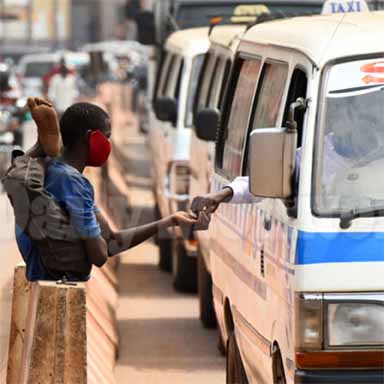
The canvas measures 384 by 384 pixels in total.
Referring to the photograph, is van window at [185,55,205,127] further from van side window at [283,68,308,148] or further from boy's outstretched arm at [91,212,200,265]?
boy's outstretched arm at [91,212,200,265]

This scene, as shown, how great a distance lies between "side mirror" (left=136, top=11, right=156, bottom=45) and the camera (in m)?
20.6

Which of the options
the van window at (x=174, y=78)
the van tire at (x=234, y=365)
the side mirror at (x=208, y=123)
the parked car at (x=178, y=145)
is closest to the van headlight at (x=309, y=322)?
the van tire at (x=234, y=365)

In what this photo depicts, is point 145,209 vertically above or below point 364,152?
below

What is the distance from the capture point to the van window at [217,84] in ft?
38.7

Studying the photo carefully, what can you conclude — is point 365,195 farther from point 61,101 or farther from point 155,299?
point 61,101

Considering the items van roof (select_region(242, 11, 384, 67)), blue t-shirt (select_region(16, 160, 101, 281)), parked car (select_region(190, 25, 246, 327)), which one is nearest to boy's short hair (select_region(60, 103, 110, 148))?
blue t-shirt (select_region(16, 160, 101, 281))

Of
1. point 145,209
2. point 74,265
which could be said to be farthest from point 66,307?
point 145,209

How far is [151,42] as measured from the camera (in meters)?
20.8

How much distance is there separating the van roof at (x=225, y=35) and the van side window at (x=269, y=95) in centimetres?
324

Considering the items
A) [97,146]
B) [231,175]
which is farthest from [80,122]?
[231,175]

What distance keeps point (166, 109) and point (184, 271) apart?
167 centimetres

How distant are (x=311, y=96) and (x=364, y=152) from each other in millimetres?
327

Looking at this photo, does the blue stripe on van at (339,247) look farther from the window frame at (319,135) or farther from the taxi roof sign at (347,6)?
the taxi roof sign at (347,6)

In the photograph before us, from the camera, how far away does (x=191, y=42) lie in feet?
48.9
